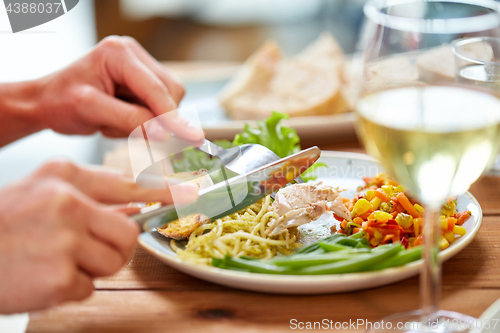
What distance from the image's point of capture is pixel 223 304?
1.21 meters

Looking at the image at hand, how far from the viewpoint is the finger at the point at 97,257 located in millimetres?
1016

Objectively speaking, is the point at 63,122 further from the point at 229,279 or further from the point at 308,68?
the point at 308,68

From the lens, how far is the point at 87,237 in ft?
3.33

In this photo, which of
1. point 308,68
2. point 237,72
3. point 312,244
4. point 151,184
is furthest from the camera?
point 237,72

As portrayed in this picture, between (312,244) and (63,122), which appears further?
(63,122)


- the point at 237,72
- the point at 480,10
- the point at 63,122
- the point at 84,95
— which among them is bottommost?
the point at 237,72

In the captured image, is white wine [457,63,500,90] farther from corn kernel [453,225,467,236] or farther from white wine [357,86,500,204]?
corn kernel [453,225,467,236]

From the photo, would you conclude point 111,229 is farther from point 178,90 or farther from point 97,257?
point 178,90

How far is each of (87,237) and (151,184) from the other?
0.94ft

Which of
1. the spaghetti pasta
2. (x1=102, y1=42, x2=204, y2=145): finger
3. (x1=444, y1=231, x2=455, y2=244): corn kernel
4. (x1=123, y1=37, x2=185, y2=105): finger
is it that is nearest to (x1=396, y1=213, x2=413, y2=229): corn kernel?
(x1=444, y1=231, x2=455, y2=244): corn kernel

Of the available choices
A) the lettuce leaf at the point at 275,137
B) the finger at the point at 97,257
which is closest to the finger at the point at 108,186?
the finger at the point at 97,257

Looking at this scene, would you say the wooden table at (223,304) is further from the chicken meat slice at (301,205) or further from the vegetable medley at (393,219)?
the chicken meat slice at (301,205)

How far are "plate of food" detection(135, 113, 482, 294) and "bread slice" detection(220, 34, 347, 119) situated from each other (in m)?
1.26

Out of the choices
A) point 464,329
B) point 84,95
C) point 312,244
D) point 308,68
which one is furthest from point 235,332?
point 308,68
